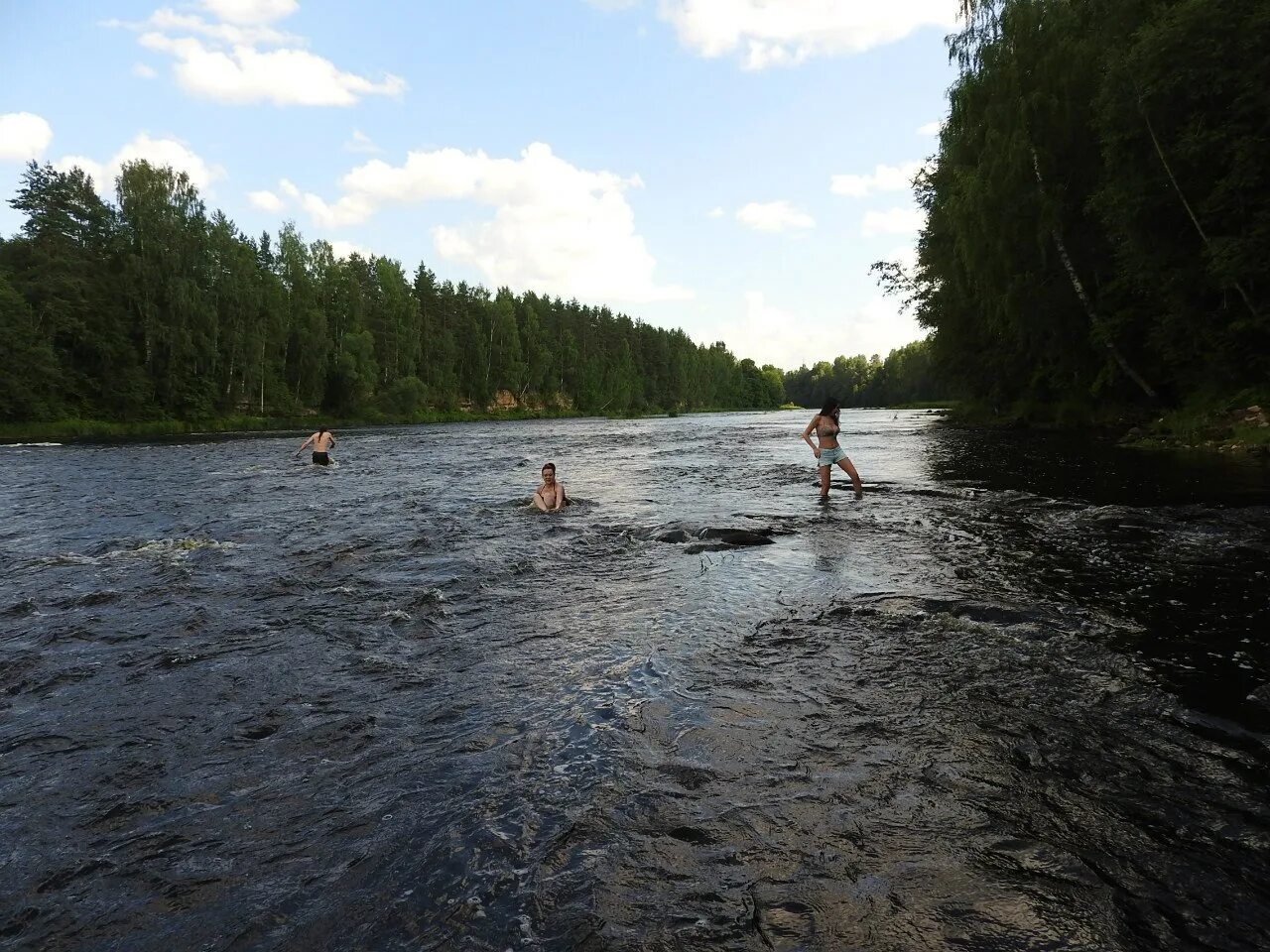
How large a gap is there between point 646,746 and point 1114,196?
28871 mm

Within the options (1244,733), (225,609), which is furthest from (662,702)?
(225,609)

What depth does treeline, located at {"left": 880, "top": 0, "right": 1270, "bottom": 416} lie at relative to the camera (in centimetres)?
2117

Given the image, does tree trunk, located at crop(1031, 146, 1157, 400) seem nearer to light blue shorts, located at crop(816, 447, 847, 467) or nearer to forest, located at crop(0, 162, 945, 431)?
light blue shorts, located at crop(816, 447, 847, 467)

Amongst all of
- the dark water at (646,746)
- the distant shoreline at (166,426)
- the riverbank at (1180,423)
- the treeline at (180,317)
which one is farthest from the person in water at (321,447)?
the treeline at (180,317)

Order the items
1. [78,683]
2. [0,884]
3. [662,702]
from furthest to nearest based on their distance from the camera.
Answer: [78,683], [662,702], [0,884]

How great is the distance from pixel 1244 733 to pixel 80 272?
77277 millimetres

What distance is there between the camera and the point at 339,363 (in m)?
79.8

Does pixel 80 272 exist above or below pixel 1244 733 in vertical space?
above

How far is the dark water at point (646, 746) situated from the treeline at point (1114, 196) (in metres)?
16.6

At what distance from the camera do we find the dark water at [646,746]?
3361 mm

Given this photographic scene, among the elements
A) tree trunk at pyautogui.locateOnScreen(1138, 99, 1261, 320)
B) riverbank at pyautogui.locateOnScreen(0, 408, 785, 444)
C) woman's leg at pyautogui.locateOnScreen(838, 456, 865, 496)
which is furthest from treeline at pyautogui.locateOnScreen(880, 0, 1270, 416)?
riverbank at pyautogui.locateOnScreen(0, 408, 785, 444)

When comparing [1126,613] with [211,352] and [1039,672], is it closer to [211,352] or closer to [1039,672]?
[1039,672]

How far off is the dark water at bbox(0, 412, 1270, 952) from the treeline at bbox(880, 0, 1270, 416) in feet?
54.3

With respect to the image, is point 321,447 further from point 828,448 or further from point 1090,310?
point 1090,310
